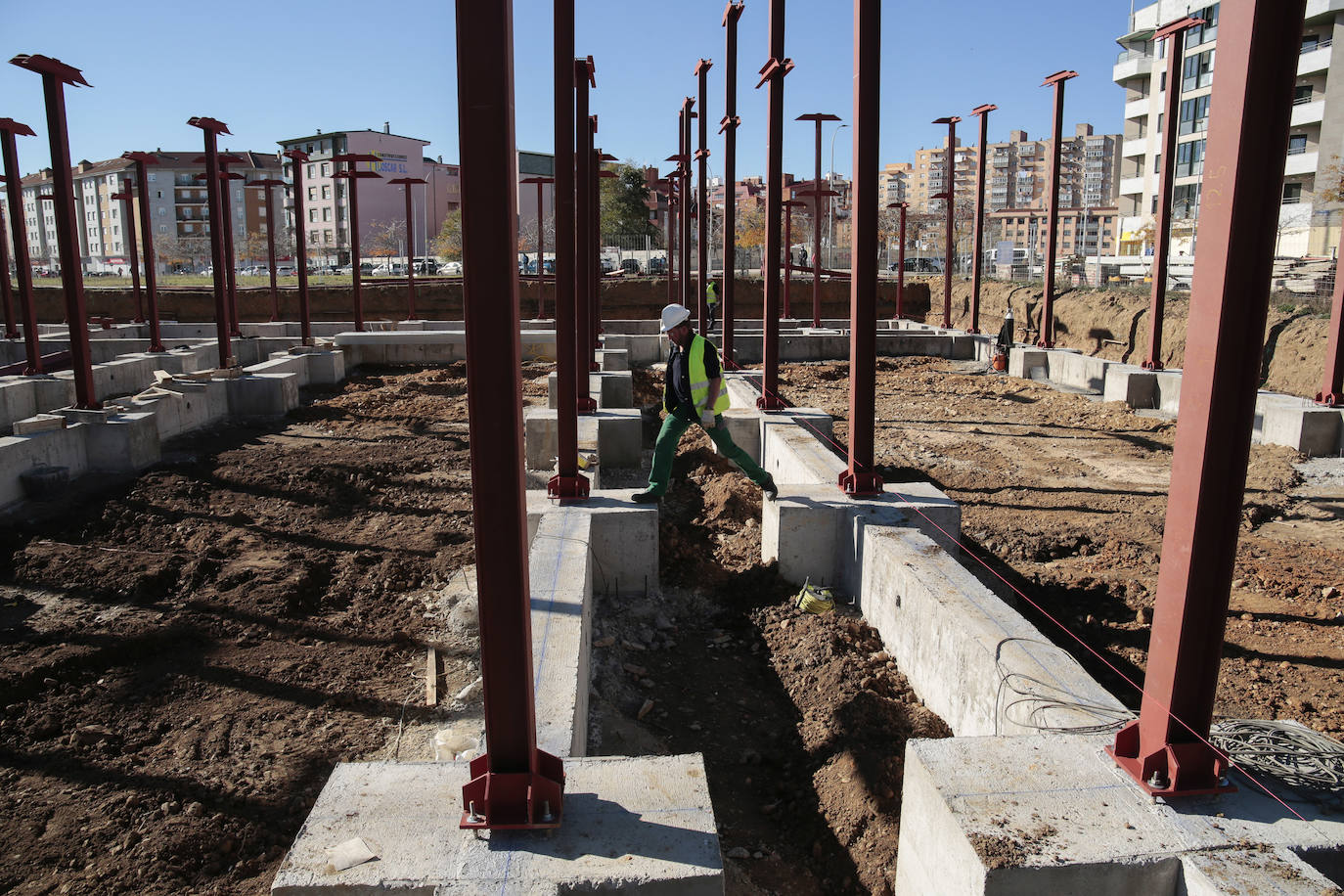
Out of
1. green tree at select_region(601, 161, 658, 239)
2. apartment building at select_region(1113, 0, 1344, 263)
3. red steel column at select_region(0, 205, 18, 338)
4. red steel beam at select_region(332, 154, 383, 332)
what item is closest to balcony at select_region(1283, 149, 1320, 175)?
apartment building at select_region(1113, 0, 1344, 263)

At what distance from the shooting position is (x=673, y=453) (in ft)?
24.5

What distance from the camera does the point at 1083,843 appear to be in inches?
120

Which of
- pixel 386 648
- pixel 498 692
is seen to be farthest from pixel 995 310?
pixel 498 692

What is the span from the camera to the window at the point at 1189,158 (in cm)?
5591

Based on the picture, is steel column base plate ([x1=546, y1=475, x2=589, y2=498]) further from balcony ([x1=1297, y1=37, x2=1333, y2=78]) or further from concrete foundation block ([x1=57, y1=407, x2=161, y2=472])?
balcony ([x1=1297, y1=37, x2=1333, y2=78])

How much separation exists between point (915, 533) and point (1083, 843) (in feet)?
11.9

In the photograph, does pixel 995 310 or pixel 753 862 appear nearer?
pixel 753 862

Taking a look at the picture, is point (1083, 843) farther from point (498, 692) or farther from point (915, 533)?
point (915, 533)

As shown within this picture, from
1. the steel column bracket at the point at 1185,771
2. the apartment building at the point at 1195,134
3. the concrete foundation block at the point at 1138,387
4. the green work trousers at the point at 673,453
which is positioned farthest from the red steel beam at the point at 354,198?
the apartment building at the point at 1195,134

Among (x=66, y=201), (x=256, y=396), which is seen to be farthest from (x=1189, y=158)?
(x=66, y=201)

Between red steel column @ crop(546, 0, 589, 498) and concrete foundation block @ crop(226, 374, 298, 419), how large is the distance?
32.2ft

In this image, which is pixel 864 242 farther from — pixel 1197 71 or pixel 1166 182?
pixel 1197 71

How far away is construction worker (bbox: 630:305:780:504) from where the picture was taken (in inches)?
296

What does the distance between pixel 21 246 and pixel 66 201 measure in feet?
19.0
